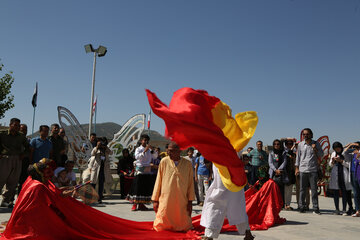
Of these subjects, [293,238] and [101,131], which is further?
[101,131]

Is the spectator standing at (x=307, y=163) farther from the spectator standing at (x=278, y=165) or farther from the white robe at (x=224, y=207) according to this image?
the white robe at (x=224, y=207)

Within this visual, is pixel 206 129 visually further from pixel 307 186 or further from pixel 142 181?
pixel 307 186

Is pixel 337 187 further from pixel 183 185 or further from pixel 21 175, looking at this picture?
pixel 21 175

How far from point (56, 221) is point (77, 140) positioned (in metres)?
7.57

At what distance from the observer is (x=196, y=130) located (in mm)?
4734

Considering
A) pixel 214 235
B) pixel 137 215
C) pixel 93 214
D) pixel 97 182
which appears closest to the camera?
pixel 214 235

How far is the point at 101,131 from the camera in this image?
111875mm

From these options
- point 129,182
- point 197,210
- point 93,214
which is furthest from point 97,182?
point 93,214

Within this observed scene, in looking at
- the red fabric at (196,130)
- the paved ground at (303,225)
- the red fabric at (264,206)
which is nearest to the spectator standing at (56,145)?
the paved ground at (303,225)

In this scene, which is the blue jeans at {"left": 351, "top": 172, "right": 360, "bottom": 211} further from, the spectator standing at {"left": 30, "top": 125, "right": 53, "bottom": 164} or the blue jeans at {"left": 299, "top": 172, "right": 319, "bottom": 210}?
the spectator standing at {"left": 30, "top": 125, "right": 53, "bottom": 164}

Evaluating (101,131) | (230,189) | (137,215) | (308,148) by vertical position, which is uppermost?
(101,131)

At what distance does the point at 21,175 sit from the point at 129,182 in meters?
3.54

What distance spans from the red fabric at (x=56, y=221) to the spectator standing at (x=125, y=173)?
5793 mm

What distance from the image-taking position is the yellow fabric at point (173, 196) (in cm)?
571
